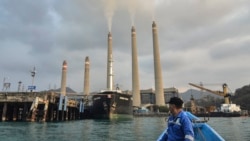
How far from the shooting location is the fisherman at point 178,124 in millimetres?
4801

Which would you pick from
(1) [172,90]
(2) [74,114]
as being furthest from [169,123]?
(1) [172,90]

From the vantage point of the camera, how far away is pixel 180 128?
5.00 meters

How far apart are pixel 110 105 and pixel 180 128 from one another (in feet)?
192

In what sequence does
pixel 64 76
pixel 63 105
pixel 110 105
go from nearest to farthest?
pixel 63 105
pixel 110 105
pixel 64 76

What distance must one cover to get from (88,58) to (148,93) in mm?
54393

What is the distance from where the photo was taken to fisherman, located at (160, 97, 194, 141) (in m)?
4.80

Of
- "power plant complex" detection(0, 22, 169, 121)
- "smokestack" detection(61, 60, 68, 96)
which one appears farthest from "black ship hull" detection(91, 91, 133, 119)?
"smokestack" detection(61, 60, 68, 96)

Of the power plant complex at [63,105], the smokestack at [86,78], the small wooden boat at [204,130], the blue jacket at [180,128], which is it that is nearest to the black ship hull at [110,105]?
the power plant complex at [63,105]

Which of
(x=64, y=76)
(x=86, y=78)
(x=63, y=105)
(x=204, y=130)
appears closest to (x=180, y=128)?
(x=204, y=130)

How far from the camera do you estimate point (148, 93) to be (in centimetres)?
18050

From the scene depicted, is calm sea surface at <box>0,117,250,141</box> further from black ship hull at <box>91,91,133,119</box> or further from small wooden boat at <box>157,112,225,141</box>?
black ship hull at <box>91,91,133,119</box>

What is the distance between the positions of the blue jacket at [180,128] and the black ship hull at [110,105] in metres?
58.1

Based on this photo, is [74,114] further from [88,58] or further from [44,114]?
[88,58]

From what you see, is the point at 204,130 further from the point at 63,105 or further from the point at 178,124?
the point at 63,105
